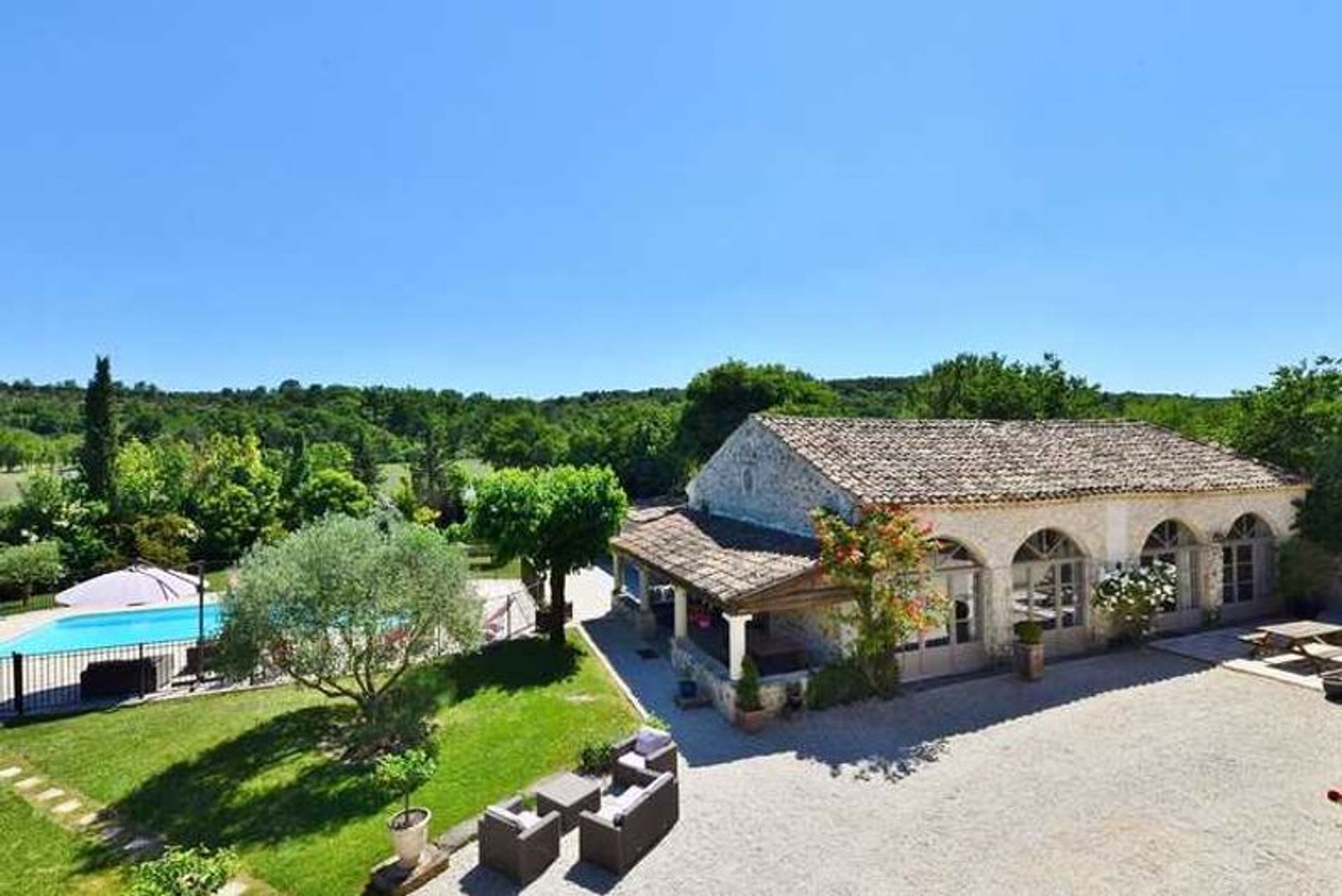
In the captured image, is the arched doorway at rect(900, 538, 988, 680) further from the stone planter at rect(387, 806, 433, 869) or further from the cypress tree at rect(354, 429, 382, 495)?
the cypress tree at rect(354, 429, 382, 495)

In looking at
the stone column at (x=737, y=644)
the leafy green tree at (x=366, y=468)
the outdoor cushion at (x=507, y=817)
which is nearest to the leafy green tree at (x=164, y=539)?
the leafy green tree at (x=366, y=468)

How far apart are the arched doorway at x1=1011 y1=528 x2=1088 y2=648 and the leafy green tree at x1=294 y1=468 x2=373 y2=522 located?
3380 centimetres

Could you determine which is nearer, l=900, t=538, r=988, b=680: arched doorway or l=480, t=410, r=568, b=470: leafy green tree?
l=900, t=538, r=988, b=680: arched doorway

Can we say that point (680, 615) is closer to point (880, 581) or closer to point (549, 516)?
point (549, 516)

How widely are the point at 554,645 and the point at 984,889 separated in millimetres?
14809

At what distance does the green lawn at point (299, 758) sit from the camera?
12031 mm

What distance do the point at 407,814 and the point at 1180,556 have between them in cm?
2185

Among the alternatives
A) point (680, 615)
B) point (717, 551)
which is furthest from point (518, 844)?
point (717, 551)

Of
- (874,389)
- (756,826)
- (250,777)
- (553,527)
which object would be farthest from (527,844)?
(874,389)

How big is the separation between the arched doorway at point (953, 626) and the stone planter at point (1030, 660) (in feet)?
3.41

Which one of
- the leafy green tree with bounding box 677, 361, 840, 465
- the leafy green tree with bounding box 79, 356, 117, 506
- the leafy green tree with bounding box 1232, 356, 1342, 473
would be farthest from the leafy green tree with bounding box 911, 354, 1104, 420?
the leafy green tree with bounding box 79, 356, 117, 506

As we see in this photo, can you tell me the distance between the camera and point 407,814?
10.9 metres

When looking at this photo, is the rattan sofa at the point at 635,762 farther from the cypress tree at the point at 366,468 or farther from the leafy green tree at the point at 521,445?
the leafy green tree at the point at 521,445

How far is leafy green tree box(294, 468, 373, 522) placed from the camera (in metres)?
40.8
